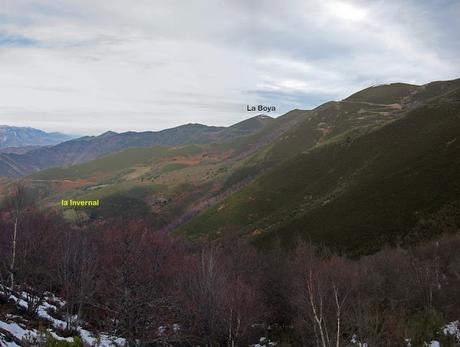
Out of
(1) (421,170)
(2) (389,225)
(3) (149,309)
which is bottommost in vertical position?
(2) (389,225)

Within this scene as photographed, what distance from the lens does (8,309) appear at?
97.0 feet

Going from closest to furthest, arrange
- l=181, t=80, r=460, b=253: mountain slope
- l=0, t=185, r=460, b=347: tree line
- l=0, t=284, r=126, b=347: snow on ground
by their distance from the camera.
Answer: l=0, t=284, r=126, b=347: snow on ground, l=0, t=185, r=460, b=347: tree line, l=181, t=80, r=460, b=253: mountain slope

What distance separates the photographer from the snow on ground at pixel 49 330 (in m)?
22.3

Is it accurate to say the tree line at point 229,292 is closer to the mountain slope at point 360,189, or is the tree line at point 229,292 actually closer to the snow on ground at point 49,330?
the snow on ground at point 49,330

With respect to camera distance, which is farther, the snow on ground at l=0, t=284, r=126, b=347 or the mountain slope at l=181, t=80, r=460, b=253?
the mountain slope at l=181, t=80, r=460, b=253

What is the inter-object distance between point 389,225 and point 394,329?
222 feet

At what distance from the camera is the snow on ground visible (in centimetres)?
2230

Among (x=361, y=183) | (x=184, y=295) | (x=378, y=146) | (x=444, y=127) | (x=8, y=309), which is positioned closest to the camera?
(x=8, y=309)

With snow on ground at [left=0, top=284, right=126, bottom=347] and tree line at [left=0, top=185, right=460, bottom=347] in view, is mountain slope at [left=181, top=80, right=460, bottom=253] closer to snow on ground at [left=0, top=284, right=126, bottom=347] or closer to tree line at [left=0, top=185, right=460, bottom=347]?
tree line at [left=0, top=185, right=460, bottom=347]

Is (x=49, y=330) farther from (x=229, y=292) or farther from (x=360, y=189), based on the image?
(x=360, y=189)

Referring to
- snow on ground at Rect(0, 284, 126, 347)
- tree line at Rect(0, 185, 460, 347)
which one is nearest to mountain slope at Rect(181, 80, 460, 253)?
tree line at Rect(0, 185, 460, 347)

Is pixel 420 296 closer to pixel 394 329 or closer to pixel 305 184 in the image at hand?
pixel 394 329

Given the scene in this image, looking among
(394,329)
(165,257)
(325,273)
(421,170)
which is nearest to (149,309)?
(394,329)

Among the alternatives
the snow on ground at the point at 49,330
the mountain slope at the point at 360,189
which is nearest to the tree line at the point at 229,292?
the snow on ground at the point at 49,330
